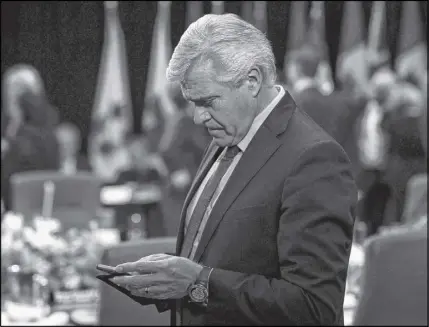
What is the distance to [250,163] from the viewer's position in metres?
1.52

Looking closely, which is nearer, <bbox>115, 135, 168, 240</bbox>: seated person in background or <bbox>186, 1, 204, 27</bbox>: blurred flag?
<bbox>186, 1, 204, 27</bbox>: blurred flag

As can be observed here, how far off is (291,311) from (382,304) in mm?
1234

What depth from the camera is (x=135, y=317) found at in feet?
8.48

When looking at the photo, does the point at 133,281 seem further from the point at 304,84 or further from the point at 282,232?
the point at 304,84

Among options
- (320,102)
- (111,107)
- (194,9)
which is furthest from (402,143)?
(111,107)

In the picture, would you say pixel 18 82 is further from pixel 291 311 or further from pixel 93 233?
pixel 291 311

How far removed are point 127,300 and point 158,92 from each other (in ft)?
18.4

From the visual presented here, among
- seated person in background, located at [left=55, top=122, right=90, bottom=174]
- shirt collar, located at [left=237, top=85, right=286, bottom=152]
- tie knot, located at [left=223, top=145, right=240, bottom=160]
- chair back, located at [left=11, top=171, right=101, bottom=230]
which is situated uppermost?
shirt collar, located at [left=237, top=85, right=286, bottom=152]

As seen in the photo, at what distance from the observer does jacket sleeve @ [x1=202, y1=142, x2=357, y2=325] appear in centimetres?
141

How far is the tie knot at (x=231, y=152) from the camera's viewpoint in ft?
5.28

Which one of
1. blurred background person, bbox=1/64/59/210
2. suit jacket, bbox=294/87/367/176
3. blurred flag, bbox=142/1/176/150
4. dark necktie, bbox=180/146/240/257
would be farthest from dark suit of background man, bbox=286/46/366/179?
dark necktie, bbox=180/146/240/257

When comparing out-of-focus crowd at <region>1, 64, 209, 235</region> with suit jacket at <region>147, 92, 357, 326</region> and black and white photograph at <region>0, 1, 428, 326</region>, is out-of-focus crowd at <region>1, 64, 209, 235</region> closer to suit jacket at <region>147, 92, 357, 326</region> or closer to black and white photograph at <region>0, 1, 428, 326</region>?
black and white photograph at <region>0, 1, 428, 326</region>

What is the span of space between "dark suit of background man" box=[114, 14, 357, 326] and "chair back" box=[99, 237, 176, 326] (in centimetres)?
95

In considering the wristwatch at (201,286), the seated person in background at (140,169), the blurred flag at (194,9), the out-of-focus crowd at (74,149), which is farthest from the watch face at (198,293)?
the seated person in background at (140,169)
